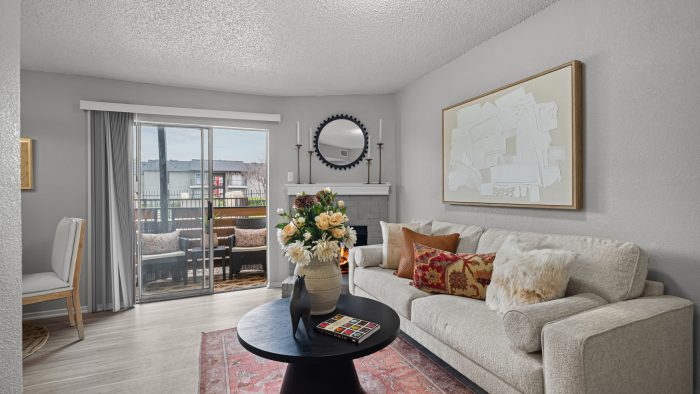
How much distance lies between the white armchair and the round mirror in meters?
2.61

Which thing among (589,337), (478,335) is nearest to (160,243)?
(478,335)

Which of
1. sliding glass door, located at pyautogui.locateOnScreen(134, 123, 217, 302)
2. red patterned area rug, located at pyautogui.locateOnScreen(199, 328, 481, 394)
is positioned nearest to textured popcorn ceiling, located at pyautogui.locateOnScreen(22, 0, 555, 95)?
sliding glass door, located at pyautogui.locateOnScreen(134, 123, 217, 302)

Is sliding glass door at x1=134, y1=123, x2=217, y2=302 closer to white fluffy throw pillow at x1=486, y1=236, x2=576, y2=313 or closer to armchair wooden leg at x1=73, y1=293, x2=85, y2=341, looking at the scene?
armchair wooden leg at x1=73, y1=293, x2=85, y2=341

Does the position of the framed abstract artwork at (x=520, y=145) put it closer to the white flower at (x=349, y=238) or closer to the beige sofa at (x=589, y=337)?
the beige sofa at (x=589, y=337)

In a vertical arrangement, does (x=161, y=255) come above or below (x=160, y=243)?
below

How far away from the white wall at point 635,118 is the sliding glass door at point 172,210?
134 inches

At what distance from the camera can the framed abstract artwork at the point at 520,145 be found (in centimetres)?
227

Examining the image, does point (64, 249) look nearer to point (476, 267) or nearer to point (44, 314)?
point (44, 314)

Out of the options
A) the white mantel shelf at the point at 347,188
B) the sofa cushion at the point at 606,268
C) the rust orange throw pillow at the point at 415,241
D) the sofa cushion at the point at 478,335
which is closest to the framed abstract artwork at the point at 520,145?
the sofa cushion at the point at 606,268

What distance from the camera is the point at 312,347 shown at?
1610 mm

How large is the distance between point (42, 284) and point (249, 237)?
261cm

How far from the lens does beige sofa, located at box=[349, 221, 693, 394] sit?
142 centimetres

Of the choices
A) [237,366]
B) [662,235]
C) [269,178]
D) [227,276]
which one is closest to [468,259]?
[662,235]

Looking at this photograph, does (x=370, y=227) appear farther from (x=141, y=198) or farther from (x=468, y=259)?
(x=141, y=198)
